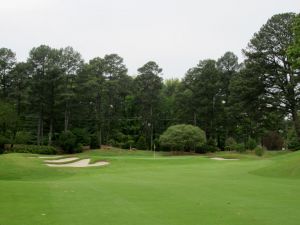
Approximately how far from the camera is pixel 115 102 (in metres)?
79.4

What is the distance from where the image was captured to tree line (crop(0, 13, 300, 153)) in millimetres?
63438

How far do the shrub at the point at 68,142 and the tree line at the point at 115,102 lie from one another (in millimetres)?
554

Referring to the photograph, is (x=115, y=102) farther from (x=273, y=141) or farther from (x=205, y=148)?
(x=273, y=141)

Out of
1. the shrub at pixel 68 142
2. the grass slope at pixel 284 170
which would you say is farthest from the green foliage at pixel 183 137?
the grass slope at pixel 284 170

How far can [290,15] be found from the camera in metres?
49.4

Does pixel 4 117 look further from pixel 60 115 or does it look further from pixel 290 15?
pixel 290 15

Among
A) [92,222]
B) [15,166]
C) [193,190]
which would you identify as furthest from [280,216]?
[15,166]

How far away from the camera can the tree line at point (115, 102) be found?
2498 inches

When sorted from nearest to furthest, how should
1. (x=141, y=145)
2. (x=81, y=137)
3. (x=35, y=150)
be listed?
(x=35, y=150), (x=81, y=137), (x=141, y=145)

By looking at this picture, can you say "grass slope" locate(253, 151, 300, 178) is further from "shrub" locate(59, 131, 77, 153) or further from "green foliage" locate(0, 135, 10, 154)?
"green foliage" locate(0, 135, 10, 154)

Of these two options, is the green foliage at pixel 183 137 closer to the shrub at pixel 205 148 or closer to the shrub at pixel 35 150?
the shrub at pixel 205 148

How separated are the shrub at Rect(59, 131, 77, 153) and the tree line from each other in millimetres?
554

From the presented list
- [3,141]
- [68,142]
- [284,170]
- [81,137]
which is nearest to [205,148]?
[81,137]

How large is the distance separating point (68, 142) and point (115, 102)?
21.4 meters
